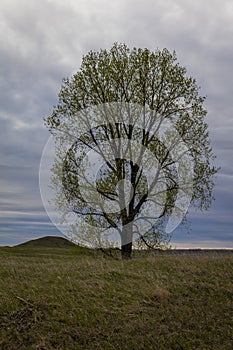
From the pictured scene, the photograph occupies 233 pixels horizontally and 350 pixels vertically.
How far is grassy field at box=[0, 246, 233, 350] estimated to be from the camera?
10.9m

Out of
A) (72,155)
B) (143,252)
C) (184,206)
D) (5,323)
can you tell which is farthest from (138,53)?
(5,323)

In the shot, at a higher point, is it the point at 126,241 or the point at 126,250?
the point at 126,241

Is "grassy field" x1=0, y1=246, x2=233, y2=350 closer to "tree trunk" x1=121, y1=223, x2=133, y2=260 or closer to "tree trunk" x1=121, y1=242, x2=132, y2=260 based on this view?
"tree trunk" x1=121, y1=223, x2=133, y2=260

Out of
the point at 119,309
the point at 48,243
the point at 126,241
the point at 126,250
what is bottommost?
the point at 119,309

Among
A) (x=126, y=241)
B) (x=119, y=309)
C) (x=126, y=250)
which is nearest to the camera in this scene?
(x=119, y=309)

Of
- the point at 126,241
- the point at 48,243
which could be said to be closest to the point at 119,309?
the point at 126,241

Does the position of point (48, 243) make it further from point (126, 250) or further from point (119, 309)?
point (119, 309)

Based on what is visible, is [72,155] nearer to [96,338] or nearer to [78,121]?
[78,121]

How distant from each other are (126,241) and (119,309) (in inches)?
494

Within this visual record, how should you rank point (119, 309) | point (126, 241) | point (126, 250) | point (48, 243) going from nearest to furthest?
point (119, 309) < point (126, 241) < point (126, 250) < point (48, 243)

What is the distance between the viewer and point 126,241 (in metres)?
24.8

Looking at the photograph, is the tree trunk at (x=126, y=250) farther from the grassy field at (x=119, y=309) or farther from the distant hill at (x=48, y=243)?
the distant hill at (x=48, y=243)

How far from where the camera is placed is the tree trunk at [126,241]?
971 inches

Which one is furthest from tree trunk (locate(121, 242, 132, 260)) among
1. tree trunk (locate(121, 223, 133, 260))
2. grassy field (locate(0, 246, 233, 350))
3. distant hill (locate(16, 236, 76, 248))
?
distant hill (locate(16, 236, 76, 248))
